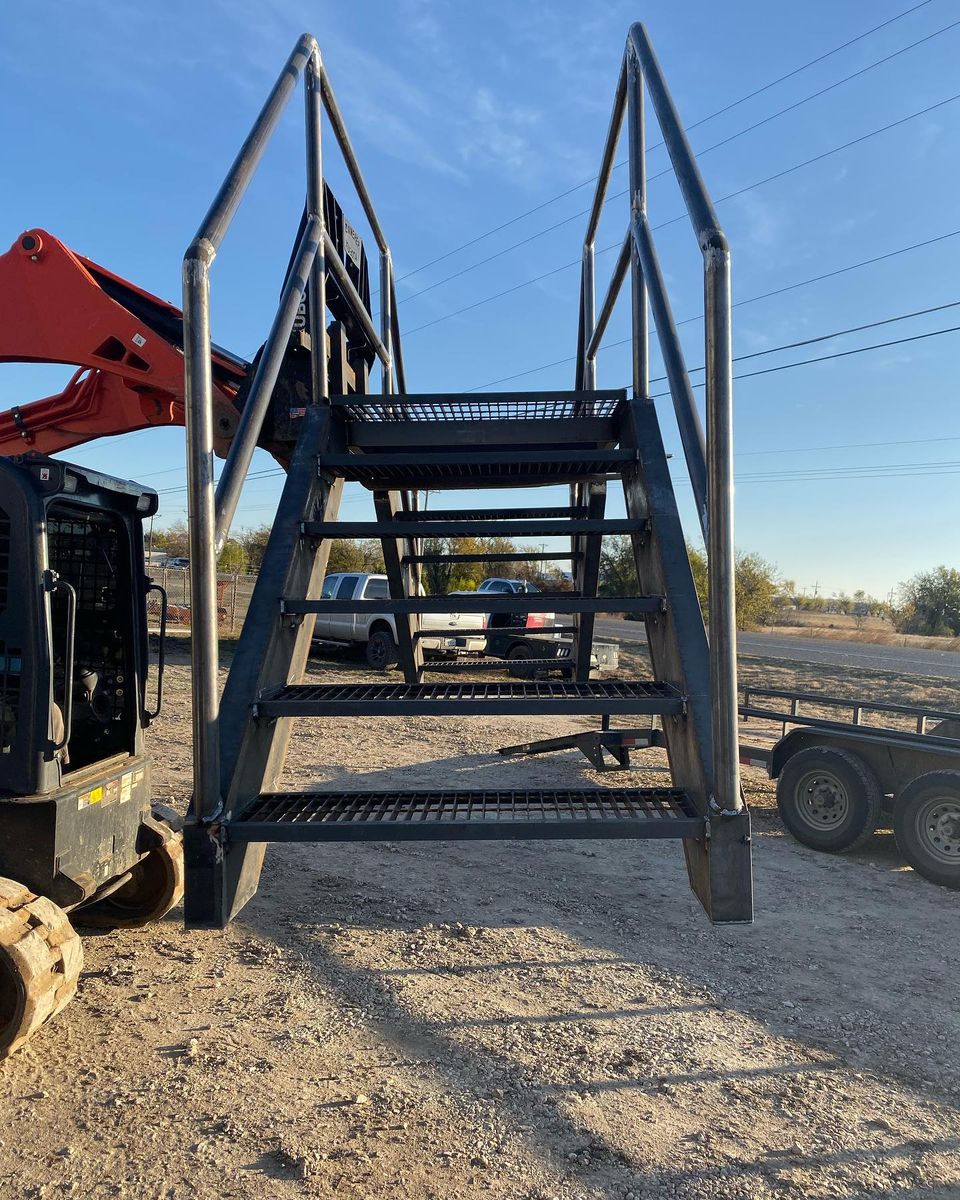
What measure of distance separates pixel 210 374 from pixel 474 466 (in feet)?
5.81

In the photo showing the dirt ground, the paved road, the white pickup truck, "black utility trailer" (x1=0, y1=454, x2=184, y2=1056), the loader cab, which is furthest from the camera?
the paved road

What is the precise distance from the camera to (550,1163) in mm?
2662

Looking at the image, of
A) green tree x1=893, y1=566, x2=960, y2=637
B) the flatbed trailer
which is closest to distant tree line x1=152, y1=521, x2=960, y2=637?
green tree x1=893, y1=566, x2=960, y2=637

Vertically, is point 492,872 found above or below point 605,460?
below

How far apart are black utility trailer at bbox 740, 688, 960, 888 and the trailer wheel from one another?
17.6 ft

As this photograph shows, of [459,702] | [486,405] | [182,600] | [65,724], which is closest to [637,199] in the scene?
[486,405]

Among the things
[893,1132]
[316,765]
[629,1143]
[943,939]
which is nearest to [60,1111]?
[629,1143]

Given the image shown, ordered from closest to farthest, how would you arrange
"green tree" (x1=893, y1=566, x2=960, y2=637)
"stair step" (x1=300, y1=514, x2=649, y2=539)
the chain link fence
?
"stair step" (x1=300, y1=514, x2=649, y2=539)
the chain link fence
"green tree" (x1=893, y1=566, x2=960, y2=637)

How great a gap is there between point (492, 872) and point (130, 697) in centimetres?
281

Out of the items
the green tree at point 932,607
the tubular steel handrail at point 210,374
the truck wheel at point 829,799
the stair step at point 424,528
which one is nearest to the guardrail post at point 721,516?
the stair step at point 424,528

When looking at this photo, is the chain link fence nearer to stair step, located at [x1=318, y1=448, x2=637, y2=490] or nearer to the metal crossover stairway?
stair step, located at [x1=318, y1=448, x2=637, y2=490]

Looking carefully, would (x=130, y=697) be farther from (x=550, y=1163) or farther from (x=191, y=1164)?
(x=550, y=1163)

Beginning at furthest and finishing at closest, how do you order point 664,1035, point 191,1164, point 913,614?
point 913,614 < point 664,1035 < point 191,1164

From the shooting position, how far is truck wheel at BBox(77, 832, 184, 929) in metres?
4.48
